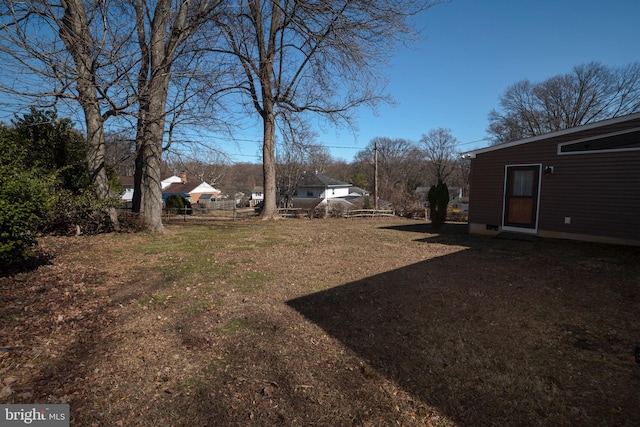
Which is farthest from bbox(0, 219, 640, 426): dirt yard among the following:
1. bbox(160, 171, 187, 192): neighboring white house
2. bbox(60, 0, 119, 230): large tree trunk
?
bbox(160, 171, 187, 192): neighboring white house

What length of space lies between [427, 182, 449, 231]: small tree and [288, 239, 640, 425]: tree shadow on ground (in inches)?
229

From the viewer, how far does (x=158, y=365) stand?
2719 mm

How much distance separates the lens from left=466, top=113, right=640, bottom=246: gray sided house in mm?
8016

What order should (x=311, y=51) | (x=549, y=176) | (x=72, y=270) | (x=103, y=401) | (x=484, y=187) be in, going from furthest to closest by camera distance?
(x=311, y=51) < (x=484, y=187) < (x=549, y=176) < (x=72, y=270) < (x=103, y=401)

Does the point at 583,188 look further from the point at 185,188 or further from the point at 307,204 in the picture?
the point at 185,188

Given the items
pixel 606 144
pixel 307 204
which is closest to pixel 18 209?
pixel 606 144

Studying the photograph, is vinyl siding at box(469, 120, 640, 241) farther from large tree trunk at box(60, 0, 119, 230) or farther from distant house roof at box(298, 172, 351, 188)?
distant house roof at box(298, 172, 351, 188)

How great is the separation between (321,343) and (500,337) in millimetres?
1873

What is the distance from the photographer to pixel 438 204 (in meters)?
Result: 11.8

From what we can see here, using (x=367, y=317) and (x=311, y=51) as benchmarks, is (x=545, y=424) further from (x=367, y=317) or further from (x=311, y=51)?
(x=311, y=51)

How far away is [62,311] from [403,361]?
12.9 ft

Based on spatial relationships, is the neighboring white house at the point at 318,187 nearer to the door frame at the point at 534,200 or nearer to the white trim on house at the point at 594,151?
the door frame at the point at 534,200

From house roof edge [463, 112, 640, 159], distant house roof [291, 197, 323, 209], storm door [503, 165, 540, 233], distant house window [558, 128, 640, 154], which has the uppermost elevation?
house roof edge [463, 112, 640, 159]

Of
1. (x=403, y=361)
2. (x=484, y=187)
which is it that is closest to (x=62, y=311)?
(x=403, y=361)
